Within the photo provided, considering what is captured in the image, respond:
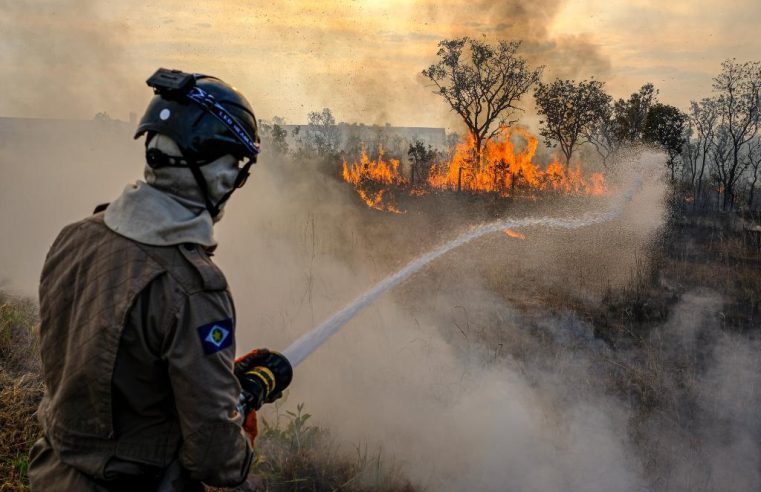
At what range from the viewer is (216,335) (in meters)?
1.56

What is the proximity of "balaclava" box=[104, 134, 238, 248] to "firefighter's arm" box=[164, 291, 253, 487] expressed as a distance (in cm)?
21

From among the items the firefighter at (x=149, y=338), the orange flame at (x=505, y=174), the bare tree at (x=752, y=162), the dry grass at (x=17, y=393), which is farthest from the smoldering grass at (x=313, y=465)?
the bare tree at (x=752, y=162)

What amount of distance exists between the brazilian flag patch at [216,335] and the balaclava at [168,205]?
26 cm

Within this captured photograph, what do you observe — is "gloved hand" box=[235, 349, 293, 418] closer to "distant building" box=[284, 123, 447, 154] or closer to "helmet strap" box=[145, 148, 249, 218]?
"helmet strap" box=[145, 148, 249, 218]

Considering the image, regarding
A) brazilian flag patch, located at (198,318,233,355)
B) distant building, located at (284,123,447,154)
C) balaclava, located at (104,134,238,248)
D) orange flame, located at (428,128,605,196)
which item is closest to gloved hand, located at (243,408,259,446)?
brazilian flag patch, located at (198,318,233,355)

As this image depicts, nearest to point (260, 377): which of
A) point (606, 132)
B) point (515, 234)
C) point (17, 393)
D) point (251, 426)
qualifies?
point (251, 426)

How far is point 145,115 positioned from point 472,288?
21.0ft

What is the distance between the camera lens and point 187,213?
1705 millimetres

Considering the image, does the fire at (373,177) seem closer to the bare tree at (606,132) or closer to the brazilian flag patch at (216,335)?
the bare tree at (606,132)

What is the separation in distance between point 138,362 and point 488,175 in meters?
16.8

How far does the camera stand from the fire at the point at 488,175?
659 inches

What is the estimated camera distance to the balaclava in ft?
5.23

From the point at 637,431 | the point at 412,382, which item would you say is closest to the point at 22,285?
the point at 412,382

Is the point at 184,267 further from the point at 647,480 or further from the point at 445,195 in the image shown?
the point at 445,195
